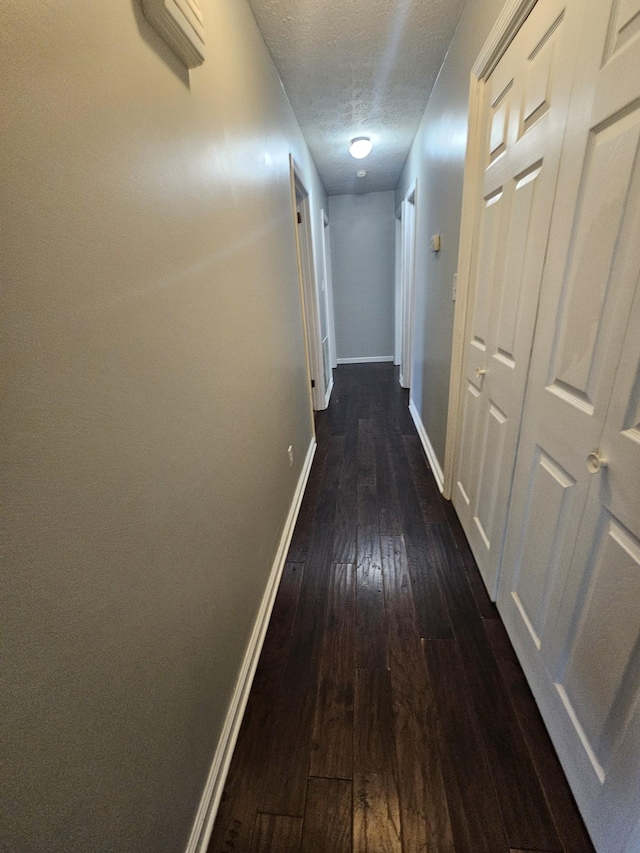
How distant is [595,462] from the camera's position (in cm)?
80

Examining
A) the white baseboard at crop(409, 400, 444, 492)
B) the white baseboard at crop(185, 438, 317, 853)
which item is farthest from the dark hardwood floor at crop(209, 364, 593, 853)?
the white baseboard at crop(409, 400, 444, 492)

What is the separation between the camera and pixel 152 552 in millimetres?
727

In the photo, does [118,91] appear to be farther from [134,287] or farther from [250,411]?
[250,411]

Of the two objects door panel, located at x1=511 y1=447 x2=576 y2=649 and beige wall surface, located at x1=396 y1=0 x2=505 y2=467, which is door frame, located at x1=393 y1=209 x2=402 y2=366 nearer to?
beige wall surface, located at x1=396 y1=0 x2=505 y2=467

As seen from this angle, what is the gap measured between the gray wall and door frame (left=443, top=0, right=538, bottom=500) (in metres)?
3.69

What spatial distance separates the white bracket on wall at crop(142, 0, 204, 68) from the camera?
29.5 inches

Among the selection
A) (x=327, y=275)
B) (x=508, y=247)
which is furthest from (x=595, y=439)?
(x=327, y=275)

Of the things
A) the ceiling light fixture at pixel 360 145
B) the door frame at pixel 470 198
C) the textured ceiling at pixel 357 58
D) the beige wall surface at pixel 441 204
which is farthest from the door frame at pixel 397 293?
the door frame at pixel 470 198

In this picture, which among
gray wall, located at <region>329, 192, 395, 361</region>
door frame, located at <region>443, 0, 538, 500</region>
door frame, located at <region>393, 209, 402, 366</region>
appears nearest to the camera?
door frame, located at <region>443, 0, 538, 500</region>

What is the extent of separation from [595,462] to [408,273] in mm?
3577

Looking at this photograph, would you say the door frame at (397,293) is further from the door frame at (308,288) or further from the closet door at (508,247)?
the closet door at (508,247)

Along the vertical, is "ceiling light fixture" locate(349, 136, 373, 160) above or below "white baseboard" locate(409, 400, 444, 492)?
above

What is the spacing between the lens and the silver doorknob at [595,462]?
2.56 ft

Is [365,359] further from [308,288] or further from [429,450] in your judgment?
[429,450]
